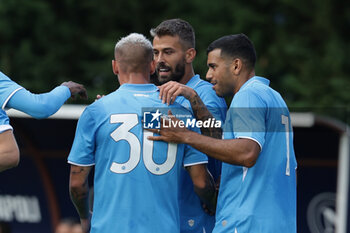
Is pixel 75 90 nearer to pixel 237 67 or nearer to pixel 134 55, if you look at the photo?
pixel 134 55

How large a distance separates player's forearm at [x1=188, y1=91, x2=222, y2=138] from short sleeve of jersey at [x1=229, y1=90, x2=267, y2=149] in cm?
27

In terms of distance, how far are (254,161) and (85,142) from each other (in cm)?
100

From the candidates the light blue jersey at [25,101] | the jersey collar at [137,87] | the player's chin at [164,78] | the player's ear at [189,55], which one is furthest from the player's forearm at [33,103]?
the player's ear at [189,55]

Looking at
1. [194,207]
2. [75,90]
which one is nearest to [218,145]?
[194,207]

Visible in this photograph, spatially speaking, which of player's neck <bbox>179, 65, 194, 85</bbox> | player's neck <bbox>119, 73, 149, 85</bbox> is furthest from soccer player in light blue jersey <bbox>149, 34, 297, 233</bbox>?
player's neck <bbox>179, 65, 194, 85</bbox>

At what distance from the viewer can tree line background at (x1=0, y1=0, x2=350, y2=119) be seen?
1341 cm

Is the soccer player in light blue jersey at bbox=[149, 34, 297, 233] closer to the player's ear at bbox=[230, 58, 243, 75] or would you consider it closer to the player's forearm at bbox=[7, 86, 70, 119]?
the player's ear at bbox=[230, 58, 243, 75]

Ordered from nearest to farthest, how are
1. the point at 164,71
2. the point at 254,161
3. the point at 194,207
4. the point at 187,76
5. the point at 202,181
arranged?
the point at 254,161
the point at 202,181
the point at 194,207
the point at 164,71
the point at 187,76

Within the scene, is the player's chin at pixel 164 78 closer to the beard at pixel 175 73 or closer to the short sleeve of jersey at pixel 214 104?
the beard at pixel 175 73

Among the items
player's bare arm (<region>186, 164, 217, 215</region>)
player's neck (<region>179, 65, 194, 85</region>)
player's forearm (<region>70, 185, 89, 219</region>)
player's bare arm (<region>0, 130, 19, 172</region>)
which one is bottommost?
player's forearm (<region>70, 185, 89, 219</region>)

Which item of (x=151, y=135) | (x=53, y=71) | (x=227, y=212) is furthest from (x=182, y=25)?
(x=53, y=71)

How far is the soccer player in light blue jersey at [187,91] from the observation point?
13.6 feet

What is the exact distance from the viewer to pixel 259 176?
152 inches

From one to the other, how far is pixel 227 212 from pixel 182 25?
61.7 inches
